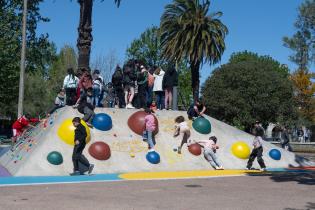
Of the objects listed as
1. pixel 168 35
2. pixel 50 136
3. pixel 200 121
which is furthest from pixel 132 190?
pixel 168 35

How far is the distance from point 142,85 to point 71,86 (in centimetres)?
273

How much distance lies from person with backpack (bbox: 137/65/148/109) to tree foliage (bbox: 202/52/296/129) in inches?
1323

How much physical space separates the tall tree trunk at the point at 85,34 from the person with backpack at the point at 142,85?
3018 millimetres

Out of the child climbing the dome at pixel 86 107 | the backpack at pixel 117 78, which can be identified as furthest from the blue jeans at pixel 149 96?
the child climbing the dome at pixel 86 107

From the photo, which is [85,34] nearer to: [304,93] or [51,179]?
[51,179]

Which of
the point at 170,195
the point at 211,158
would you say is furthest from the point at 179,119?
the point at 170,195

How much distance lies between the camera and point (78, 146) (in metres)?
14.4

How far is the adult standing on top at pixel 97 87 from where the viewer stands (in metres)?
18.8

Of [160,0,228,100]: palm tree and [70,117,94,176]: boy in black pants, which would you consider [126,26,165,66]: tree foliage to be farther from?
[70,117,94,176]: boy in black pants

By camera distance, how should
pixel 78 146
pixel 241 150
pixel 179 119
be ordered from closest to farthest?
1. pixel 78 146
2. pixel 179 119
3. pixel 241 150

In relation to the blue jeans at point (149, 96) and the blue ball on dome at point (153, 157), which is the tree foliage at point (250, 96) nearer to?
the blue jeans at point (149, 96)

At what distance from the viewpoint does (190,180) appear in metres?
13.9

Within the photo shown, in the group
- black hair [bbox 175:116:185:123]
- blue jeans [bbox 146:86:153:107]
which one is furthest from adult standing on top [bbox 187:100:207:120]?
blue jeans [bbox 146:86:153:107]

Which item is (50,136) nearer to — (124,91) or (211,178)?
(124,91)
